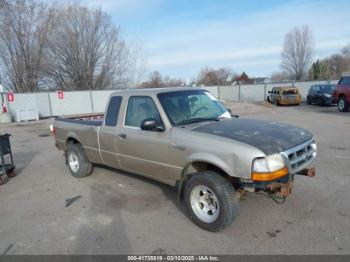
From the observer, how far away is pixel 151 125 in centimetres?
434

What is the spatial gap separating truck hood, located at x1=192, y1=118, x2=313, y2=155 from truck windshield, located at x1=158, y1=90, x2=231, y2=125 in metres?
0.33

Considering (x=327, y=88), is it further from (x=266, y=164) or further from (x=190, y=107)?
(x=266, y=164)

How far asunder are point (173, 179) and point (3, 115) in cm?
1970

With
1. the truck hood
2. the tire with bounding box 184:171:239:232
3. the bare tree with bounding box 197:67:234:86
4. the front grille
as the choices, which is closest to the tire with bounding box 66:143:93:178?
the tire with bounding box 184:171:239:232

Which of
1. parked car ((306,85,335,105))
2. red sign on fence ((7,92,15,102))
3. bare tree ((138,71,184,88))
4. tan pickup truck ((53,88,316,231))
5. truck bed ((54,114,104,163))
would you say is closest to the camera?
tan pickup truck ((53,88,316,231))

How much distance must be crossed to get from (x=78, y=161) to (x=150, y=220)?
9.25ft

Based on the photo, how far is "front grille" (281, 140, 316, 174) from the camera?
3760 millimetres

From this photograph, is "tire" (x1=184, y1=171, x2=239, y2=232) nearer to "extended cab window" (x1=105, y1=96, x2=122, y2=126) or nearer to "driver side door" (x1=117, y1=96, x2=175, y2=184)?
"driver side door" (x1=117, y1=96, x2=175, y2=184)

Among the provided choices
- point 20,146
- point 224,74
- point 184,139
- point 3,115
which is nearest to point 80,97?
point 3,115

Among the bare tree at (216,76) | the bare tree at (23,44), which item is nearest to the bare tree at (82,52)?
the bare tree at (23,44)

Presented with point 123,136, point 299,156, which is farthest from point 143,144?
point 299,156

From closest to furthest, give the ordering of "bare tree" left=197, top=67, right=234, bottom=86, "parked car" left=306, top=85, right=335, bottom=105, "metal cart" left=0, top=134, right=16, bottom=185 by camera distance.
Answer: "metal cart" left=0, top=134, right=16, bottom=185 → "parked car" left=306, top=85, right=335, bottom=105 → "bare tree" left=197, top=67, right=234, bottom=86

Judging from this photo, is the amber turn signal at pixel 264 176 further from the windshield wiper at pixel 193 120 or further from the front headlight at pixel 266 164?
the windshield wiper at pixel 193 120

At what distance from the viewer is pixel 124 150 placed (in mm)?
5246
